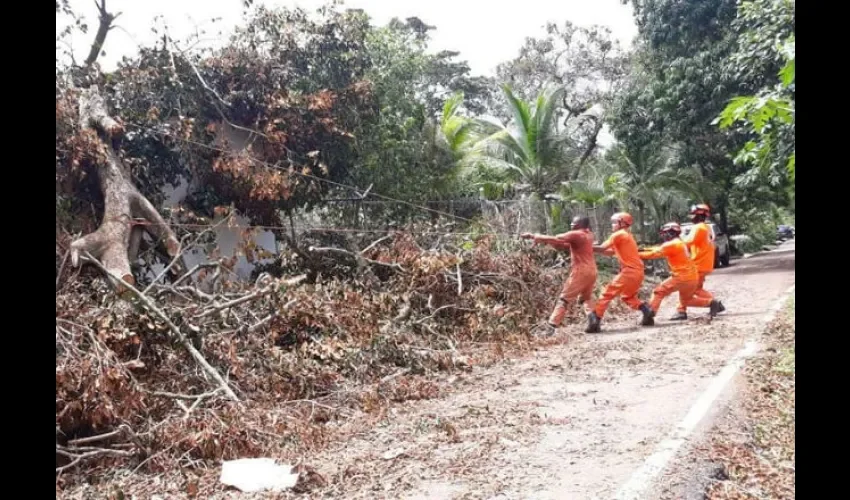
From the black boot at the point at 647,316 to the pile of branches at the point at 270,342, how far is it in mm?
767

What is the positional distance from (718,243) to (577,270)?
1380mm

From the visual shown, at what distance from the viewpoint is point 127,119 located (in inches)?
195

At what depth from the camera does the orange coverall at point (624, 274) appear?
3.57 m

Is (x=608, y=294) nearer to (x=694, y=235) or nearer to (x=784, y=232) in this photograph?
(x=694, y=235)

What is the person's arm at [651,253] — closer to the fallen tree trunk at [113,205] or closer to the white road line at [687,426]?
the white road line at [687,426]

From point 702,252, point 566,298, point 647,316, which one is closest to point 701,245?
point 702,252

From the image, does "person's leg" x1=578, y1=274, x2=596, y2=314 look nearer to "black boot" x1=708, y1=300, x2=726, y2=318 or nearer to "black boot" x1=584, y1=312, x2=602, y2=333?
"black boot" x1=584, y1=312, x2=602, y2=333

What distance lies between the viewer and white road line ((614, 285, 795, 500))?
208 cm

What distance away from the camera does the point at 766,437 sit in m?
2.20

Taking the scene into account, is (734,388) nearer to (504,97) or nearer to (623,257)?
(623,257)

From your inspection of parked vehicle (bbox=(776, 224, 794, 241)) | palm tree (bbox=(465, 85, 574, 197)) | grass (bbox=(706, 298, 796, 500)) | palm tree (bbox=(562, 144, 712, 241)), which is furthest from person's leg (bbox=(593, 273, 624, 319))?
parked vehicle (bbox=(776, 224, 794, 241))

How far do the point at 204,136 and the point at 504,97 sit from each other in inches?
114
